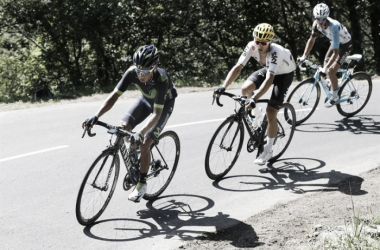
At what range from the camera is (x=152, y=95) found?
729cm

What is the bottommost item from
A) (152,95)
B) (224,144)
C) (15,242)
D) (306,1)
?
(15,242)

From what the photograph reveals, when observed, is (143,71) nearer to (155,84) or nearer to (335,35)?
(155,84)

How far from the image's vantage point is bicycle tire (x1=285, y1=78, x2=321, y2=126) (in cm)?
1116

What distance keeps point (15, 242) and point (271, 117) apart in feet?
14.0

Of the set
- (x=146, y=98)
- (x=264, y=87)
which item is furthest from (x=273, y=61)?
(x=146, y=98)

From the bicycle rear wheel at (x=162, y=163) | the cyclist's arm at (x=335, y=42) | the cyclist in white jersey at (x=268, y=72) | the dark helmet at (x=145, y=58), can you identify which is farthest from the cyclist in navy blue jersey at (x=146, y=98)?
the cyclist's arm at (x=335, y=42)

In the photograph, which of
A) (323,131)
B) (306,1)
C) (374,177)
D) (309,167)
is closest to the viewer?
(374,177)

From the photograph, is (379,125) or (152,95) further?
(379,125)

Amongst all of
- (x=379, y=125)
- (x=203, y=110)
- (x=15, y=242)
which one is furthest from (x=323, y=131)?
(x=15, y=242)

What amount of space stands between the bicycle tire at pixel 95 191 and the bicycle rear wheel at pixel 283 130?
10.6 feet

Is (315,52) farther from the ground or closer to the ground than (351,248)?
farther from the ground

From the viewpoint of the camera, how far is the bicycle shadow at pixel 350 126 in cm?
1077

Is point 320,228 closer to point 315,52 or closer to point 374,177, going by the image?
point 374,177

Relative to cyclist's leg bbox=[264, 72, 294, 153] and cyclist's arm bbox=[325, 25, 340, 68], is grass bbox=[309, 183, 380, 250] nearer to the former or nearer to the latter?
cyclist's leg bbox=[264, 72, 294, 153]
